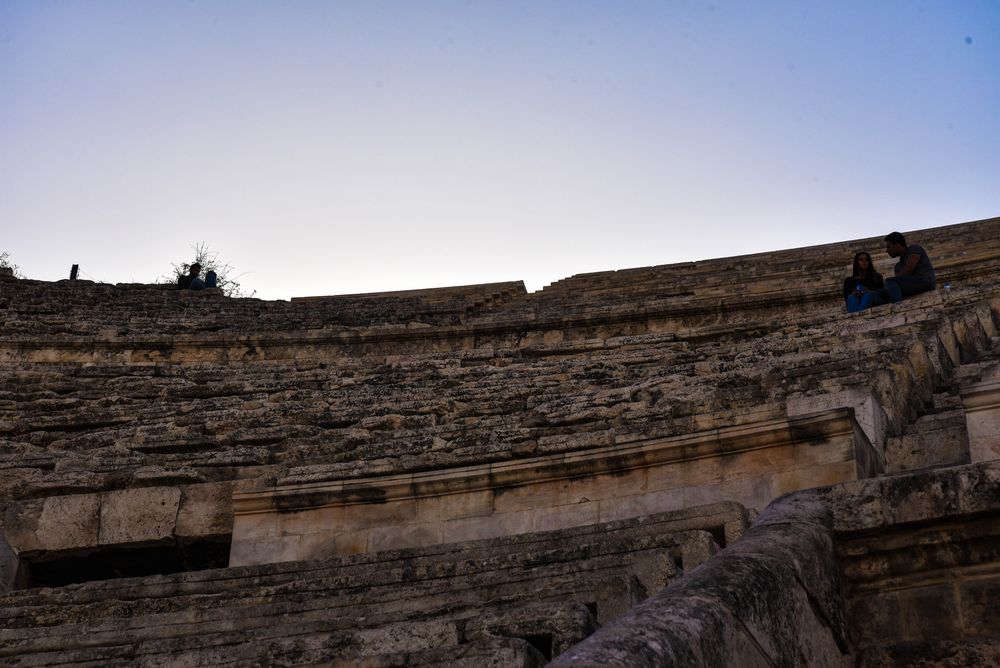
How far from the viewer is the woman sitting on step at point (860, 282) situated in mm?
12953

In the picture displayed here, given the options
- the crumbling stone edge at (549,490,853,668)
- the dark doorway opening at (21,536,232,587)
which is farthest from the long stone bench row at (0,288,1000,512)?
the crumbling stone edge at (549,490,853,668)

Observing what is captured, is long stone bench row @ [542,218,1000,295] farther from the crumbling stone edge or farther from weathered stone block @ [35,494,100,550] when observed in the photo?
the crumbling stone edge

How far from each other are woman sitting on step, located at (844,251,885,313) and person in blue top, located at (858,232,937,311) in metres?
0.08

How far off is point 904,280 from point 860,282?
1.35 ft

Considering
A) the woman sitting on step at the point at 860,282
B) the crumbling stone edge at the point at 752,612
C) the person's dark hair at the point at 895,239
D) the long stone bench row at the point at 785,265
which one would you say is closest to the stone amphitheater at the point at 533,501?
the crumbling stone edge at the point at 752,612

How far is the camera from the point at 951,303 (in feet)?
39.9

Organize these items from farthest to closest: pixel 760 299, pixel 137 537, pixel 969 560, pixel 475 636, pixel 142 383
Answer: pixel 760 299 → pixel 142 383 → pixel 137 537 → pixel 475 636 → pixel 969 560

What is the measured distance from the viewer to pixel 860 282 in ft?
43.1

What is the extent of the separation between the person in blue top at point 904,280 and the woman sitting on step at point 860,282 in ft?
0.25

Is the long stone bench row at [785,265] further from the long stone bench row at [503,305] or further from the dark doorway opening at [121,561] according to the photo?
the dark doorway opening at [121,561]

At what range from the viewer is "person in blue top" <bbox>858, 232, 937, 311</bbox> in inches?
505

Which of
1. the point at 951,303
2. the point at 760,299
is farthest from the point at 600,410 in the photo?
the point at 760,299

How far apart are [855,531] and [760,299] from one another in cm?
1261

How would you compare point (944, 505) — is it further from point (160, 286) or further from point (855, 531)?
point (160, 286)
